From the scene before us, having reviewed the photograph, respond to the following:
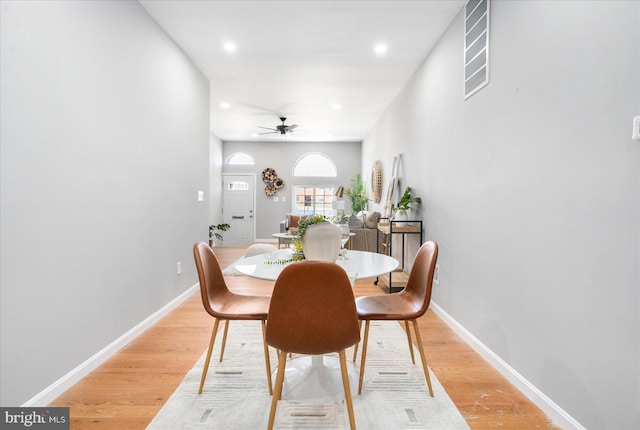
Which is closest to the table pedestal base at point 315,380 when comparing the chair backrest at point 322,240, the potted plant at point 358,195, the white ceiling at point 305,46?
the chair backrest at point 322,240

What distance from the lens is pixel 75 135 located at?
2027mm

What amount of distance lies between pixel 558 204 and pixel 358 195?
6.32 meters

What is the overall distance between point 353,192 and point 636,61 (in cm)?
727

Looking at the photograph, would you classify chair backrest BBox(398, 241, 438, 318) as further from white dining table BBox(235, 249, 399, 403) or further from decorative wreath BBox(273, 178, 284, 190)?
decorative wreath BBox(273, 178, 284, 190)

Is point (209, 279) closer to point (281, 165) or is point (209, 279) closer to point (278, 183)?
point (278, 183)

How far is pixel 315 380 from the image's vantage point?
1.95 metres

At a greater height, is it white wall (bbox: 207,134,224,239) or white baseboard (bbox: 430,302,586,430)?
white wall (bbox: 207,134,224,239)

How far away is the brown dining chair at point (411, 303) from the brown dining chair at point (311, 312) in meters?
0.35

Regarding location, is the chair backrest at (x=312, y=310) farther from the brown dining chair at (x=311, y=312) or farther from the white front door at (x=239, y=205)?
the white front door at (x=239, y=205)

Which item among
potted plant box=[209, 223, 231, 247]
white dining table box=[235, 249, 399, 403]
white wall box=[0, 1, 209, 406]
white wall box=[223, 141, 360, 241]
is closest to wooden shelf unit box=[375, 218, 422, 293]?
white dining table box=[235, 249, 399, 403]

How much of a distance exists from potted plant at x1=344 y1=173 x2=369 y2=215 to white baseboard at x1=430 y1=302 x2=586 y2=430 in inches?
198

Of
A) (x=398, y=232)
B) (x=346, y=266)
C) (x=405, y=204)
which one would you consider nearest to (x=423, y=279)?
(x=346, y=266)

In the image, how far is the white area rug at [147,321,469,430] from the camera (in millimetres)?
1627

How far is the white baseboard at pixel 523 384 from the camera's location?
1.59m
